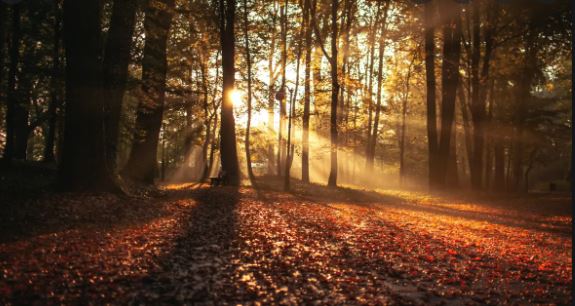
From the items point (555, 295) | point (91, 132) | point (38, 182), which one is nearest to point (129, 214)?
point (91, 132)

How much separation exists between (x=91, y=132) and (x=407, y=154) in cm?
4528

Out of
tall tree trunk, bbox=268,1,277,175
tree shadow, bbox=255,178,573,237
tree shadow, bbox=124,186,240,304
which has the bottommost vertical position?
tree shadow, bbox=124,186,240,304

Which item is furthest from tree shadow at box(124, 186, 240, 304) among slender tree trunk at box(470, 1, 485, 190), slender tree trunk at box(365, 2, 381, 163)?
slender tree trunk at box(365, 2, 381, 163)

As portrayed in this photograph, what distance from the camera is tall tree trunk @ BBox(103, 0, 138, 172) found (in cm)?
1756

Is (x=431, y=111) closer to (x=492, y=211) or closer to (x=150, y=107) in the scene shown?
(x=492, y=211)

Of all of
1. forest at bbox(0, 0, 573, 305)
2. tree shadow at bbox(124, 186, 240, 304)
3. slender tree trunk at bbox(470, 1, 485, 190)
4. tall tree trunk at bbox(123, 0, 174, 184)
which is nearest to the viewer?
tree shadow at bbox(124, 186, 240, 304)

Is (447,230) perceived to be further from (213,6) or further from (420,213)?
(213,6)

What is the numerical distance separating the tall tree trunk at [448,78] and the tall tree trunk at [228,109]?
32.9 feet

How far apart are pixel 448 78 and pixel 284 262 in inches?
685

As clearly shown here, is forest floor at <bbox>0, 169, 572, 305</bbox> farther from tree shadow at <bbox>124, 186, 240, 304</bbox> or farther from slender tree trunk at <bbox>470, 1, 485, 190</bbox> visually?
slender tree trunk at <bbox>470, 1, 485, 190</bbox>

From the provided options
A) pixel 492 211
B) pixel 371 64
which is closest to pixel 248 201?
pixel 492 211

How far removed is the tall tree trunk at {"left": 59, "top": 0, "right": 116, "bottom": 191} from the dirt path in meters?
2.25

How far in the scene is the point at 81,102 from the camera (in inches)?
479

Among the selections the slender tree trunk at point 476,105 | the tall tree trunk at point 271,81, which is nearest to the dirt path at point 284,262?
the slender tree trunk at point 476,105
